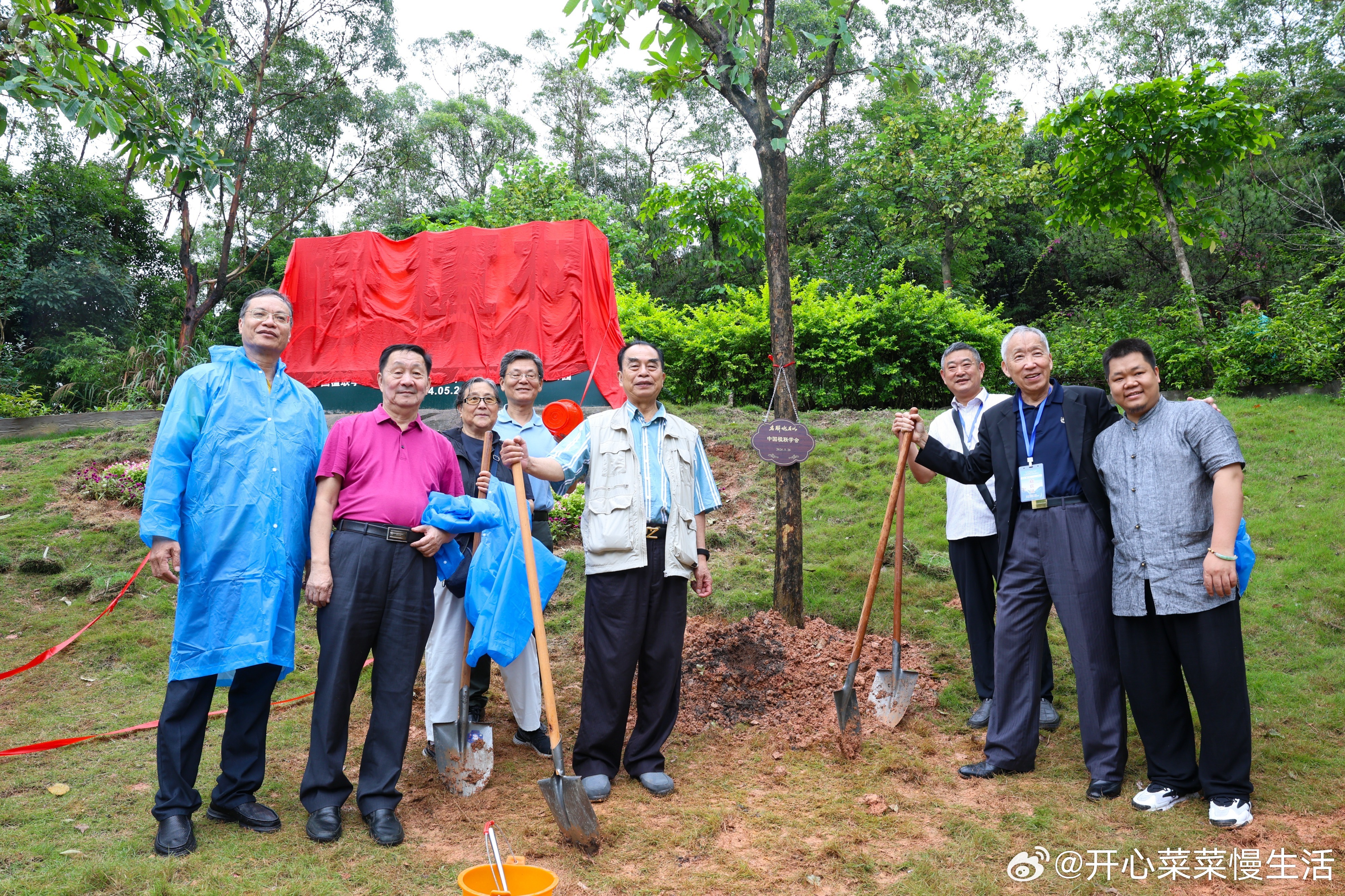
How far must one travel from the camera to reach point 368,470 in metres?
3.02

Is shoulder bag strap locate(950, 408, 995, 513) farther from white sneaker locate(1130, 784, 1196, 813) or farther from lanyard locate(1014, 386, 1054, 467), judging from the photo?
white sneaker locate(1130, 784, 1196, 813)

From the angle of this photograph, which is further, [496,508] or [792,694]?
[792,694]

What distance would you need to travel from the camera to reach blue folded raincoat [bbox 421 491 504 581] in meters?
3.04

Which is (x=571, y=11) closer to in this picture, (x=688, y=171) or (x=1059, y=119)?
(x=688, y=171)

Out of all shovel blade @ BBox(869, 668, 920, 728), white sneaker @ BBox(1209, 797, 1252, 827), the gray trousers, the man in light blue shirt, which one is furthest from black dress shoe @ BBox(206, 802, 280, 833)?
white sneaker @ BBox(1209, 797, 1252, 827)

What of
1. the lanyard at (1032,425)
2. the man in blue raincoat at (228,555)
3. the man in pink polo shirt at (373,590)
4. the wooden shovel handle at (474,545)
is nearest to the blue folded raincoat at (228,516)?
the man in blue raincoat at (228,555)

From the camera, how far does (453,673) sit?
3.52m

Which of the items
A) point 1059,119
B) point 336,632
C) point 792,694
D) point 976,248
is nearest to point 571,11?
point 336,632

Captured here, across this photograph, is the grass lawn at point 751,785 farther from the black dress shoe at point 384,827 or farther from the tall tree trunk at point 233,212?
the tall tree trunk at point 233,212

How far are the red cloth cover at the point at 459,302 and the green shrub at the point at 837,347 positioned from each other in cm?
142

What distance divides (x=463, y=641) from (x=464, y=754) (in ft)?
1.55

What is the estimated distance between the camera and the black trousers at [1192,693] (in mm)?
2967

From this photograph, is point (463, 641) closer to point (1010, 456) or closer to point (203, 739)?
point (203, 739)

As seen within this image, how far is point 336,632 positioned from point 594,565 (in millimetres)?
1017
